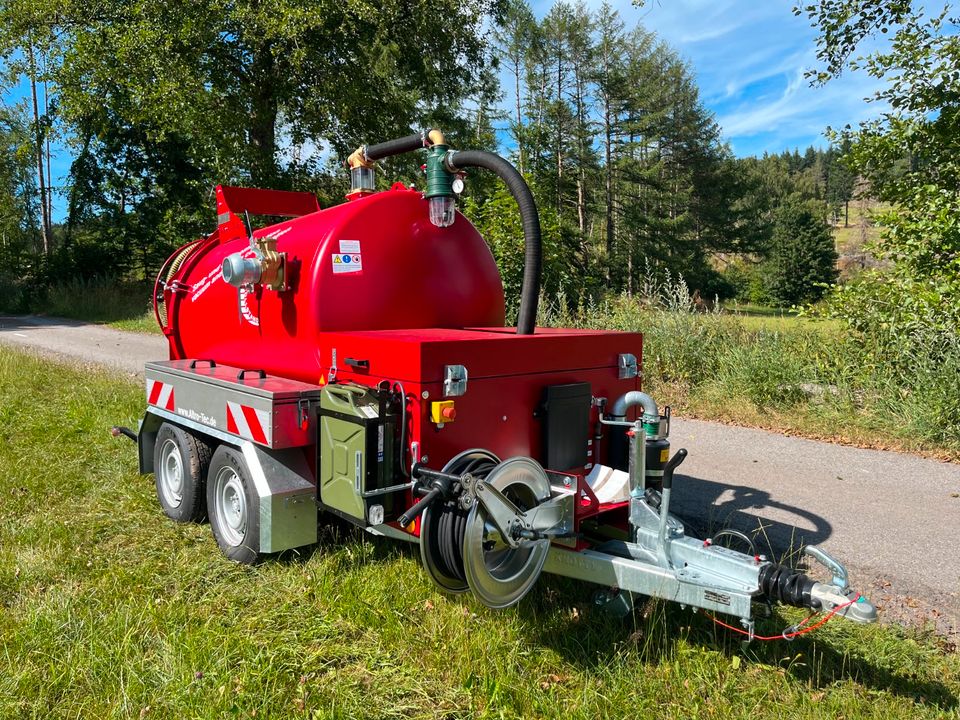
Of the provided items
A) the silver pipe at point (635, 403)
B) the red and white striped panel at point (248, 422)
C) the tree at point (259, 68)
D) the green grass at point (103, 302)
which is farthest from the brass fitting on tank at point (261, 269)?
the green grass at point (103, 302)

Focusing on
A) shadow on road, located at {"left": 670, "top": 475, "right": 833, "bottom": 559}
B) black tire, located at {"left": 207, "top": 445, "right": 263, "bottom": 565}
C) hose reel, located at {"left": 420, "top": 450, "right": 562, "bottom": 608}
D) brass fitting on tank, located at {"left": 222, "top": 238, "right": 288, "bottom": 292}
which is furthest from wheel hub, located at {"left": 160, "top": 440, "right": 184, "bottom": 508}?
shadow on road, located at {"left": 670, "top": 475, "right": 833, "bottom": 559}

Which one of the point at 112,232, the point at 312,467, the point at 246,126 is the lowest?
the point at 312,467

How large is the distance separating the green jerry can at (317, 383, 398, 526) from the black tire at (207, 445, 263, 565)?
78 cm

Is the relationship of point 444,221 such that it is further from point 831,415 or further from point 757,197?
point 757,197

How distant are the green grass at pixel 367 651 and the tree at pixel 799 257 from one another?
147 ft

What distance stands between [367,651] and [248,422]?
1.41 m

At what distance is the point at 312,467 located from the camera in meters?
3.73

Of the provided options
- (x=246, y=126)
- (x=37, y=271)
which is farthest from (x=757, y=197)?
(x=37, y=271)

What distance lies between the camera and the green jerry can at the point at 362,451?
287 cm

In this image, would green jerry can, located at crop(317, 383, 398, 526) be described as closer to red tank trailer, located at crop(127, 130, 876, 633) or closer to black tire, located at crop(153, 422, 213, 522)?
red tank trailer, located at crop(127, 130, 876, 633)

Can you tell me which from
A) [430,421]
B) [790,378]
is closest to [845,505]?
[790,378]

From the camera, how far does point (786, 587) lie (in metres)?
2.43

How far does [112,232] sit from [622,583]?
2630cm

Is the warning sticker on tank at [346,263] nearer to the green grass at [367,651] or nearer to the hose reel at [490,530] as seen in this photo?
the hose reel at [490,530]
